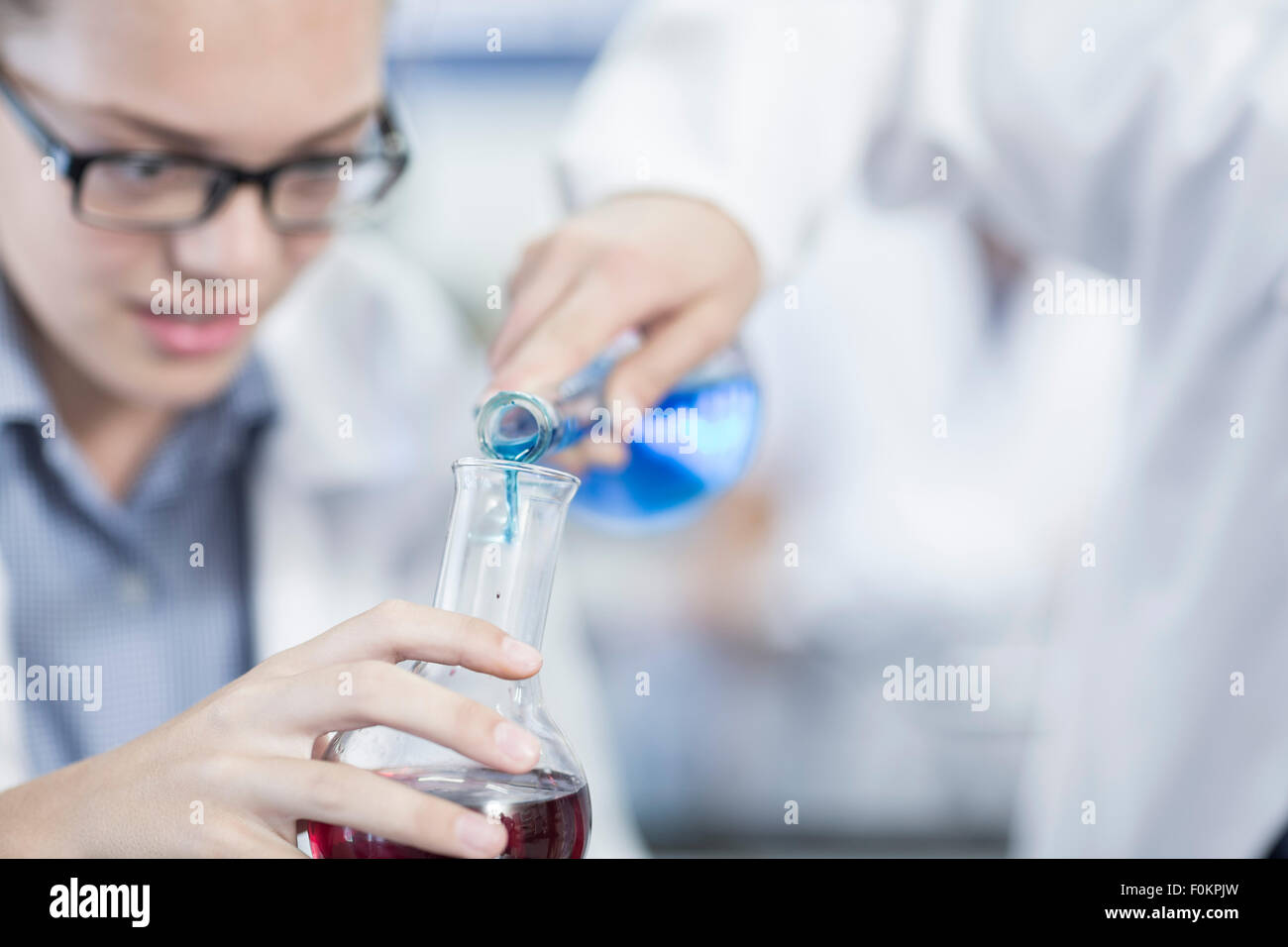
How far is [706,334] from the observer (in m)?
0.63

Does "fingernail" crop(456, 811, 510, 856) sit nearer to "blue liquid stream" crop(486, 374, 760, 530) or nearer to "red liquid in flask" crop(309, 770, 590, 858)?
"red liquid in flask" crop(309, 770, 590, 858)

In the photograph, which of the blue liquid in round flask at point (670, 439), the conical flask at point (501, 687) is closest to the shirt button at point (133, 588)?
the blue liquid in round flask at point (670, 439)

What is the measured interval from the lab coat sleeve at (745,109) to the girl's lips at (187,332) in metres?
0.27

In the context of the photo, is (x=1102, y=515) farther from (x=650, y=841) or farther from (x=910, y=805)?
(x=650, y=841)

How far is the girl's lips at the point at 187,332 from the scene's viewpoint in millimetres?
752

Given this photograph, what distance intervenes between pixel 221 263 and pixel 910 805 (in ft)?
4.18

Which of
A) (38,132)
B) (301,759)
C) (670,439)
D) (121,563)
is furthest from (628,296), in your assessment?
(121,563)

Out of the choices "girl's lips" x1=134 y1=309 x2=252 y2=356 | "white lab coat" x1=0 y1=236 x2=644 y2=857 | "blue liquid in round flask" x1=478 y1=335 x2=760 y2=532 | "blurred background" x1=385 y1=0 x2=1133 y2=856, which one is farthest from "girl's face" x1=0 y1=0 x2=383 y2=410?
"blurred background" x1=385 y1=0 x2=1133 y2=856

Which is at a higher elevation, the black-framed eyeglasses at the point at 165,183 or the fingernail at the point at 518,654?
the black-framed eyeglasses at the point at 165,183

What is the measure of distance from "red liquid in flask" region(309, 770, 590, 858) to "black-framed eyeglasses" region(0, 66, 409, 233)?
45 centimetres

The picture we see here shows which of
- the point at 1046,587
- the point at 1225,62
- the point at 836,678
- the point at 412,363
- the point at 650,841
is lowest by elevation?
the point at 650,841

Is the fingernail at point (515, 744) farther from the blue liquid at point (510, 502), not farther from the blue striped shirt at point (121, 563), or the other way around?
the blue striped shirt at point (121, 563)

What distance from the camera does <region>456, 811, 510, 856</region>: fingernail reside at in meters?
0.37
